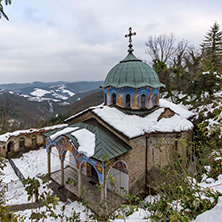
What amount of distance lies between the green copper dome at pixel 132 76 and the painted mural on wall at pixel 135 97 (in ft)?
1.06

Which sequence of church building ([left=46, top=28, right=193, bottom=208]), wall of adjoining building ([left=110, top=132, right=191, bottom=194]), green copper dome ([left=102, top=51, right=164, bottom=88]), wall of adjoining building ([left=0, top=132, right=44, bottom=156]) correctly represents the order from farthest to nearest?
wall of adjoining building ([left=0, top=132, right=44, bottom=156]) → green copper dome ([left=102, top=51, right=164, bottom=88]) → wall of adjoining building ([left=110, top=132, right=191, bottom=194]) → church building ([left=46, top=28, right=193, bottom=208])

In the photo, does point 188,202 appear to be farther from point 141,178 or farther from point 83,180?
point 83,180

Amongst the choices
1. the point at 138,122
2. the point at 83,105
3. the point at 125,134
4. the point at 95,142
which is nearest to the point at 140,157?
the point at 125,134

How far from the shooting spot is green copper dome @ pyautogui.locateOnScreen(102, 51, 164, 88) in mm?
9856

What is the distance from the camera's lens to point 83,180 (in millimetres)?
9875

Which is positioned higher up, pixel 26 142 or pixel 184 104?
pixel 184 104

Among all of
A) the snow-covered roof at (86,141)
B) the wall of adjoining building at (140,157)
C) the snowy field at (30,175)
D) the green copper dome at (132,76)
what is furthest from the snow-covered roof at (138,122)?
the snowy field at (30,175)

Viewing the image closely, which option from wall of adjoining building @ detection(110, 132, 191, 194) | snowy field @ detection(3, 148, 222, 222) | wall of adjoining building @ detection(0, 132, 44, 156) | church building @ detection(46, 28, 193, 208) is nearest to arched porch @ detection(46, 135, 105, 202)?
church building @ detection(46, 28, 193, 208)

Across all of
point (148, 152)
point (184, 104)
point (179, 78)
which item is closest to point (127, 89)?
point (148, 152)

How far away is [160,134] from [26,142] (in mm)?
12840

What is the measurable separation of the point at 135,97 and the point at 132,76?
4.54 ft

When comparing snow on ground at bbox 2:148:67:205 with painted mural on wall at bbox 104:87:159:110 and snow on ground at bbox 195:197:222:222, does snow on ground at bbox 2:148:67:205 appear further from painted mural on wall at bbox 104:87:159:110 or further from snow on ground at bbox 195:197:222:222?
snow on ground at bbox 195:197:222:222

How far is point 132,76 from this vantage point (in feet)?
32.9

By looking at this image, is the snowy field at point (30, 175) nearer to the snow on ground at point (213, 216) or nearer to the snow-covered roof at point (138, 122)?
the snow on ground at point (213, 216)
